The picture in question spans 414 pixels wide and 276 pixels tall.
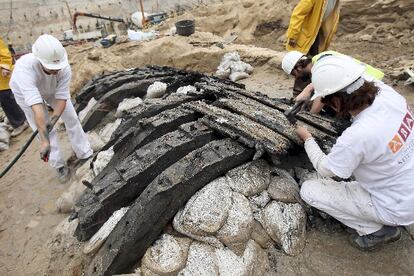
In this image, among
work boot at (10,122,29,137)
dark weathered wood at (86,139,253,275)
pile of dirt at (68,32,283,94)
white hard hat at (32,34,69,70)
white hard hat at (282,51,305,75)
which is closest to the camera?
dark weathered wood at (86,139,253,275)

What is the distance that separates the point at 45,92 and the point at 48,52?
2.51ft

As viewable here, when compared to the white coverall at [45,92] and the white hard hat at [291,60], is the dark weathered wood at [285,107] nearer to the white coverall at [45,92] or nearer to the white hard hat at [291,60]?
the white hard hat at [291,60]

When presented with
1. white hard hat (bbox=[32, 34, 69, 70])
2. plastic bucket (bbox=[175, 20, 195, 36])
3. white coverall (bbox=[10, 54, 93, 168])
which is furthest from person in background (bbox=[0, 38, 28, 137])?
plastic bucket (bbox=[175, 20, 195, 36])

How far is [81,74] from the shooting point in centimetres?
764

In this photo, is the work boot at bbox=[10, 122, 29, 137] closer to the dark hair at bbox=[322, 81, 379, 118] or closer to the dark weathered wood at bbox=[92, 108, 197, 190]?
the dark weathered wood at bbox=[92, 108, 197, 190]

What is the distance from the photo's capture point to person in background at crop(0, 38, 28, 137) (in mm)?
6152

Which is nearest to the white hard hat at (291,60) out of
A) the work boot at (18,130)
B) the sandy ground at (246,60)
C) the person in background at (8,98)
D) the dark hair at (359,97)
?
the dark hair at (359,97)

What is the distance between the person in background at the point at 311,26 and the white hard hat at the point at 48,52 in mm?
3268

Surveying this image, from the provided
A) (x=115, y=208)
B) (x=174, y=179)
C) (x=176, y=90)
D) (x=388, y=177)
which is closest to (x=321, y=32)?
(x=176, y=90)

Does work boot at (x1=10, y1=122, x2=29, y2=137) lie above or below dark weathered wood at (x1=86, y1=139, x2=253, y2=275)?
below

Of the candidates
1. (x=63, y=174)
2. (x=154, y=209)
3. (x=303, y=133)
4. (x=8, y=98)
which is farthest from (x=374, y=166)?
(x=8, y=98)

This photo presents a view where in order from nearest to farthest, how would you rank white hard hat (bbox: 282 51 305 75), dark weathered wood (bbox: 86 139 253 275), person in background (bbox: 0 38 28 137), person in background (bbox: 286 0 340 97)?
dark weathered wood (bbox: 86 139 253 275) < white hard hat (bbox: 282 51 305 75) < person in background (bbox: 286 0 340 97) < person in background (bbox: 0 38 28 137)

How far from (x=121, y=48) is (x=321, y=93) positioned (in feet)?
23.4

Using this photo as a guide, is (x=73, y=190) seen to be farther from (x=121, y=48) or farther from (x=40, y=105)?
(x=121, y=48)
